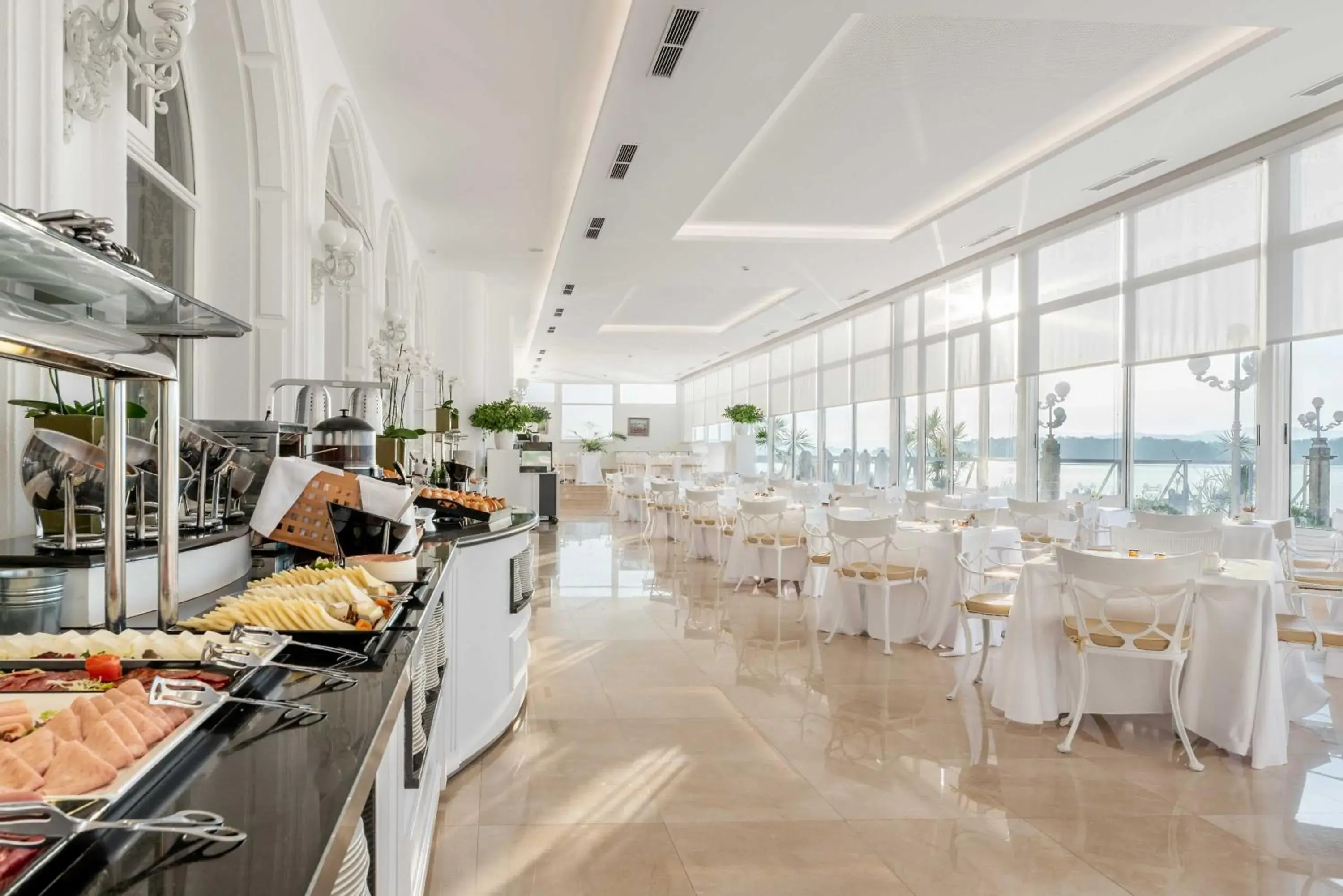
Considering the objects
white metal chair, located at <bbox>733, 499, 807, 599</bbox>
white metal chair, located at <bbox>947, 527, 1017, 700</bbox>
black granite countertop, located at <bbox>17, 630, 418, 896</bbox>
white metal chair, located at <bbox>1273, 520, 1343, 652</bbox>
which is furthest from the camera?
white metal chair, located at <bbox>733, 499, 807, 599</bbox>

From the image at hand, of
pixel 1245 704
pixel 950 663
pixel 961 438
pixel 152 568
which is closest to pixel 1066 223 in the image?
pixel 961 438

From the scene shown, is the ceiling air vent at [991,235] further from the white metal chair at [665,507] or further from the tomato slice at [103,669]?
the tomato slice at [103,669]

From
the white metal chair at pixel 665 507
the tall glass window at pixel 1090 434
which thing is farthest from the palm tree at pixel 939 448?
the white metal chair at pixel 665 507

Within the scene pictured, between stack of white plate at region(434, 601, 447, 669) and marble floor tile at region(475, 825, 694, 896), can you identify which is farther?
stack of white plate at region(434, 601, 447, 669)

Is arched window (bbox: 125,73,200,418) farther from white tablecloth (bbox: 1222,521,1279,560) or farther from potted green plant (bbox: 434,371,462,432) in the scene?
white tablecloth (bbox: 1222,521,1279,560)

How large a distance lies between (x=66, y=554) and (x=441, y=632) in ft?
3.77

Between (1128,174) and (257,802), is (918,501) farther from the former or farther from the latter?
(257,802)

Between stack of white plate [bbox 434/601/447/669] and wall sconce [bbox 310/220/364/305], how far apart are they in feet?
9.15

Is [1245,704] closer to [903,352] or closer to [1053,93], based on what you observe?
[1053,93]

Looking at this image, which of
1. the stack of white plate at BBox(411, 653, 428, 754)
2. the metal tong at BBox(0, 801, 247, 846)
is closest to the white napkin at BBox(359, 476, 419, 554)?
the stack of white plate at BBox(411, 653, 428, 754)

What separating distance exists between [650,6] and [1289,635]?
14.2ft

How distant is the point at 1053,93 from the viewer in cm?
600

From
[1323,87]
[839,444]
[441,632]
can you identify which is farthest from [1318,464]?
[839,444]

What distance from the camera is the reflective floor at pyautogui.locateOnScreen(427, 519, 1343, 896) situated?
2656mm
